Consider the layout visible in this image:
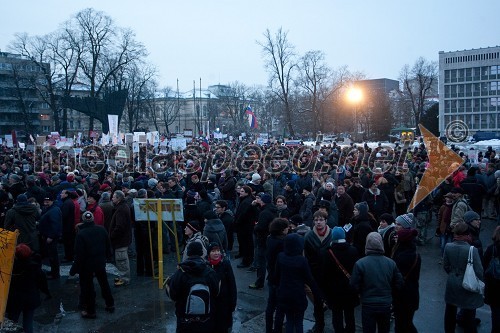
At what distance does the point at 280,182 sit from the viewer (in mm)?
12469

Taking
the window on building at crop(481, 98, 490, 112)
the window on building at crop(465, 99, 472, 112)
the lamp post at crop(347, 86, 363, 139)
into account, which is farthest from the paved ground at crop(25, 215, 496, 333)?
the window on building at crop(465, 99, 472, 112)

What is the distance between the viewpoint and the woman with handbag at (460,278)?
507cm

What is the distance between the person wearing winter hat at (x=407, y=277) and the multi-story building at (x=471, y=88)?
233ft

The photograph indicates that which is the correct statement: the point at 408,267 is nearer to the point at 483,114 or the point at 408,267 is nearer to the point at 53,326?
the point at 53,326

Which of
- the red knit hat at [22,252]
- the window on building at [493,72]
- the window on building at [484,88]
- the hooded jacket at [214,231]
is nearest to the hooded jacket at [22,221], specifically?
the red knit hat at [22,252]

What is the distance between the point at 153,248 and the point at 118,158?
10002 millimetres

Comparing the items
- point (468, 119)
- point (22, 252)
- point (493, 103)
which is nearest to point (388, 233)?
point (22, 252)

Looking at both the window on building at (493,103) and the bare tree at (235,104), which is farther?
the bare tree at (235,104)

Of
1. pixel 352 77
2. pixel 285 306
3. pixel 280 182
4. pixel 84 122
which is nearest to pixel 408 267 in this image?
pixel 285 306

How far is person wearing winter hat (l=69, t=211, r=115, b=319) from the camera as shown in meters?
6.30

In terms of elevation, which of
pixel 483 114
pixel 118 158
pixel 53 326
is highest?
pixel 483 114

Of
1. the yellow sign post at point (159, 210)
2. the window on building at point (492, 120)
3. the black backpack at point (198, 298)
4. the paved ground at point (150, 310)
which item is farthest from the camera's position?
the window on building at point (492, 120)

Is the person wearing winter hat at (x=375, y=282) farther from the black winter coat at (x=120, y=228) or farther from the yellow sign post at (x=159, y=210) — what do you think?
the black winter coat at (x=120, y=228)

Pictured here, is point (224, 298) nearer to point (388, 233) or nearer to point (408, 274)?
point (408, 274)
